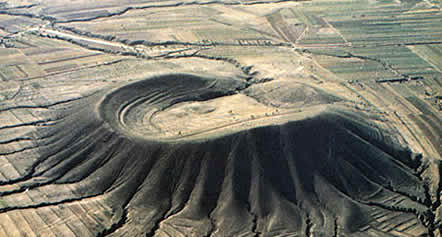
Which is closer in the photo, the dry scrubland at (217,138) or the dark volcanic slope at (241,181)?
the dark volcanic slope at (241,181)

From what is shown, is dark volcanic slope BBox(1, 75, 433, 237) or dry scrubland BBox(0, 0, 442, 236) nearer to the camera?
dark volcanic slope BBox(1, 75, 433, 237)

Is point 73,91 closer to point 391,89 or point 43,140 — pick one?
point 43,140

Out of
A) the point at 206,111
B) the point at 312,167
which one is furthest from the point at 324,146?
the point at 206,111

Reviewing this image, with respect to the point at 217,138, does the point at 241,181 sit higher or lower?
lower

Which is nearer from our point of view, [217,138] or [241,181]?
[241,181]
